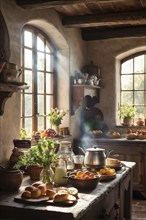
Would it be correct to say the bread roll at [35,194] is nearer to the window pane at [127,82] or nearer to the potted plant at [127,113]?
the potted plant at [127,113]

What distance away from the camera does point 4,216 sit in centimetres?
253

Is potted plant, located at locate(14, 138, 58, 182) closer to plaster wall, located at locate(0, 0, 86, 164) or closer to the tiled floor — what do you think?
plaster wall, located at locate(0, 0, 86, 164)

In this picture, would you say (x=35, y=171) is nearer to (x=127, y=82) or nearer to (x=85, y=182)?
(x=85, y=182)

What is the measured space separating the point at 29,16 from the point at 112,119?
293 centimetres

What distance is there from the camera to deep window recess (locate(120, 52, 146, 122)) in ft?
21.6

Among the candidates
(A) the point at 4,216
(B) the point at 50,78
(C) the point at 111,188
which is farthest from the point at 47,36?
(A) the point at 4,216

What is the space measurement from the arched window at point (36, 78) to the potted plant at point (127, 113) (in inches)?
57.9

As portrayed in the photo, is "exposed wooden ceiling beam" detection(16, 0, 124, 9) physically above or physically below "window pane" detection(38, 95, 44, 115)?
above

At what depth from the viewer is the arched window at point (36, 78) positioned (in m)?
4.77

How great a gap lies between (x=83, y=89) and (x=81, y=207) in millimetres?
3441

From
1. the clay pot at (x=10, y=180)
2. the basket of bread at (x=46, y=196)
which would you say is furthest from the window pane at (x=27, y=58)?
the basket of bread at (x=46, y=196)

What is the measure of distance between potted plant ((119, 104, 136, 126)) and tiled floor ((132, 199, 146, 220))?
1.46 meters

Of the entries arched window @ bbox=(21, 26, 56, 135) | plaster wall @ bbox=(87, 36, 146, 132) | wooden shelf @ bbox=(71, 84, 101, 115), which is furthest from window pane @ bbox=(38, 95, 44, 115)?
plaster wall @ bbox=(87, 36, 146, 132)

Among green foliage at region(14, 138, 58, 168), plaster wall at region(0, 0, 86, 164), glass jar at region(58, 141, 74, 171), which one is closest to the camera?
green foliage at region(14, 138, 58, 168)
